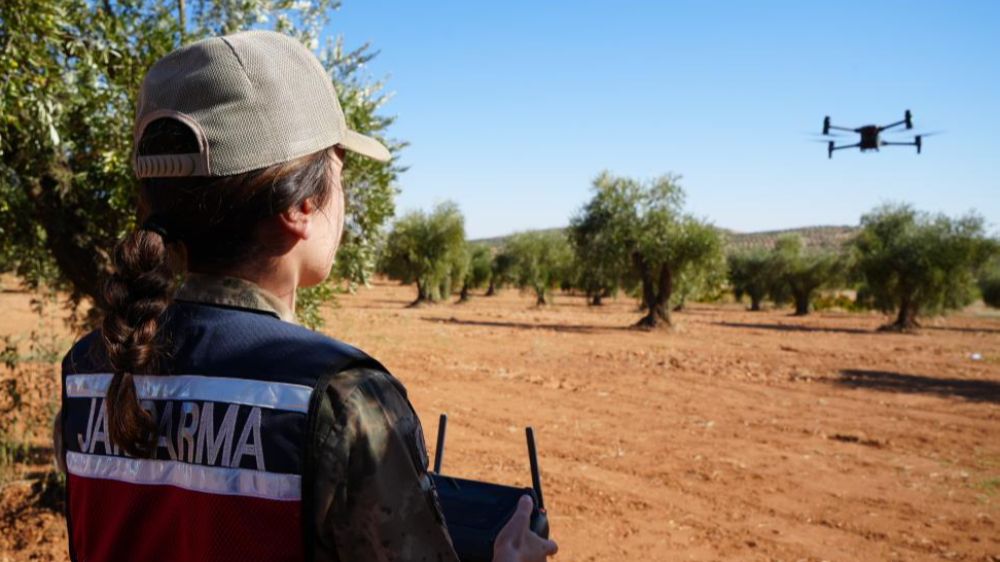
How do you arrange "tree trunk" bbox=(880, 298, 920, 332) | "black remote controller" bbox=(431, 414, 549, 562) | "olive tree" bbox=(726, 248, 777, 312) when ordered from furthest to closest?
"olive tree" bbox=(726, 248, 777, 312) → "tree trunk" bbox=(880, 298, 920, 332) → "black remote controller" bbox=(431, 414, 549, 562)

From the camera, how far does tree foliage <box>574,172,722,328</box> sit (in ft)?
88.9

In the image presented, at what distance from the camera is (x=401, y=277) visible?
1695 inches

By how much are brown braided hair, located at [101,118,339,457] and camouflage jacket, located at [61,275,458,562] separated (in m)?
0.29

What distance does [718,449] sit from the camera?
8461 millimetres

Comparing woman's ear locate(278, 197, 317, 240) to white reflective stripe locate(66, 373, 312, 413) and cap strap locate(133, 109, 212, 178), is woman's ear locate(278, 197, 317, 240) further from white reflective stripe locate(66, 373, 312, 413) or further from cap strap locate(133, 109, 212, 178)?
white reflective stripe locate(66, 373, 312, 413)

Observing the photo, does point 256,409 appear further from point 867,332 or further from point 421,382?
point 867,332

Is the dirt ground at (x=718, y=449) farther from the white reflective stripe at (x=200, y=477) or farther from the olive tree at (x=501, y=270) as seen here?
the olive tree at (x=501, y=270)

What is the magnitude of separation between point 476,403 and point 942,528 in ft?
21.9

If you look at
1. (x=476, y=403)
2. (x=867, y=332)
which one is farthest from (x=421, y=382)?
(x=867, y=332)

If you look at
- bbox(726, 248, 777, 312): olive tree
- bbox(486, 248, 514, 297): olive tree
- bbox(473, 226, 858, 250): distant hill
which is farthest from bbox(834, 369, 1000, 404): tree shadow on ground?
bbox(473, 226, 858, 250): distant hill

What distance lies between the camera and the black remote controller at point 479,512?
4.36 feet

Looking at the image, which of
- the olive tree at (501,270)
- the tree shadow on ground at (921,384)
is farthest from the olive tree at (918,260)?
the olive tree at (501,270)

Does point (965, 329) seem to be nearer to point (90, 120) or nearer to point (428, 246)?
point (428, 246)

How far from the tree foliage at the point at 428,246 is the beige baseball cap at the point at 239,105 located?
1559 inches
